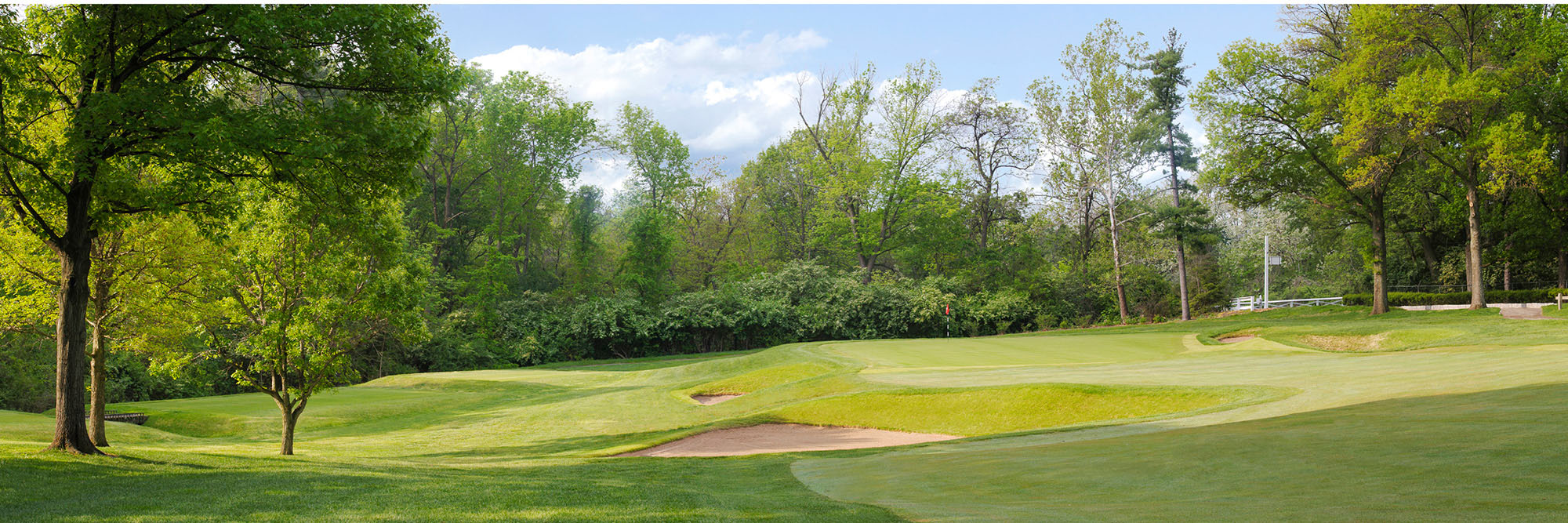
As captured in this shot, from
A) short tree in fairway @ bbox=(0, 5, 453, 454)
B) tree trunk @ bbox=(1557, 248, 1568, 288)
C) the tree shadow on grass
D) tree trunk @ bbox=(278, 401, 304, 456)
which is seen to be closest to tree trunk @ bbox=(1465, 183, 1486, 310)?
tree trunk @ bbox=(1557, 248, 1568, 288)

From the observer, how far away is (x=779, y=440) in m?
16.4

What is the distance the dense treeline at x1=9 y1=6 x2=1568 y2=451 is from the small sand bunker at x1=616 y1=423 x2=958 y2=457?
20.4 feet

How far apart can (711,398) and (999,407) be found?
1038 centimetres

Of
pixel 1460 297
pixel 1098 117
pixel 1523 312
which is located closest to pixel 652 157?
pixel 1098 117

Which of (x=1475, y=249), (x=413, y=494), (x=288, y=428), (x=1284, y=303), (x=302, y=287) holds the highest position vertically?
(x=1475, y=249)

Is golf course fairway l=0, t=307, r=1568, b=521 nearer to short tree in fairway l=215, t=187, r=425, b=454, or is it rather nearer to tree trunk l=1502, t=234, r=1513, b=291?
short tree in fairway l=215, t=187, r=425, b=454

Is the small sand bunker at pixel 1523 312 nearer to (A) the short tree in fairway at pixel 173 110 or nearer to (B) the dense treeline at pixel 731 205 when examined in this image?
(B) the dense treeline at pixel 731 205

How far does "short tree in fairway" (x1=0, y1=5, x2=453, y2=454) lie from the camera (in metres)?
10.5

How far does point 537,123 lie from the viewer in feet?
162

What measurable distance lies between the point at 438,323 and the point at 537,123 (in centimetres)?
1489

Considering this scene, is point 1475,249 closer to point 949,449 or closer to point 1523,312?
point 1523,312

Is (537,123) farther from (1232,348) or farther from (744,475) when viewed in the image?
(744,475)

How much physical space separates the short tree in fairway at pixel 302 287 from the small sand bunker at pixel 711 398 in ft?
30.8

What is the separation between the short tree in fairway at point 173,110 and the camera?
1045cm
